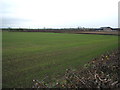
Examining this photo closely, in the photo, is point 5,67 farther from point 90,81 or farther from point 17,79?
point 90,81

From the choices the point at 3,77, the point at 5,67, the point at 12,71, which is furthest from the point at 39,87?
the point at 5,67

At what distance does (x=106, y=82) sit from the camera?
3414mm

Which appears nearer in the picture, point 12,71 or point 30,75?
point 30,75

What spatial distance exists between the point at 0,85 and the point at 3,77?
0.67m

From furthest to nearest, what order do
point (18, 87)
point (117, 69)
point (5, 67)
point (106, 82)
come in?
point (5, 67) < point (117, 69) < point (18, 87) < point (106, 82)

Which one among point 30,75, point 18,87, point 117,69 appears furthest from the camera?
point 30,75

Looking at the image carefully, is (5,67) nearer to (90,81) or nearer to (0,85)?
(0,85)

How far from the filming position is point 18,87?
4246 millimetres

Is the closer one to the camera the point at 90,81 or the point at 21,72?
the point at 90,81

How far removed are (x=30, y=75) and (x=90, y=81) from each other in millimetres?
2640

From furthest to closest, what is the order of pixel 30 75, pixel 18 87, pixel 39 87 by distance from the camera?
pixel 30 75
pixel 18 87
pixel 39 87

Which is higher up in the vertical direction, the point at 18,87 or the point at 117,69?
the point at 117,69

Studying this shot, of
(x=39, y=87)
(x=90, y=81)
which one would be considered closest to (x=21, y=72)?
(x=39, y=87)

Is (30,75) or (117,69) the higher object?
(117,69)
